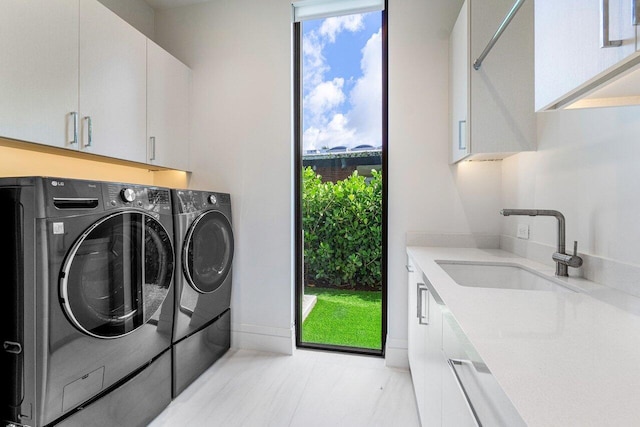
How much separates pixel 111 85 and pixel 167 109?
48 centimetres

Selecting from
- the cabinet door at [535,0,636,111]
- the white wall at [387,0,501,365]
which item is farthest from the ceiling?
the cabinet door at [535,0,636,111]

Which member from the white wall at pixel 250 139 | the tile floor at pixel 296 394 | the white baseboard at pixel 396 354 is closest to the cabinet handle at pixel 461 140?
the white wall at pixel 250 139

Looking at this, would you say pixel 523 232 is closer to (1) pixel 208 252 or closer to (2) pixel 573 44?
(2) pixel 573 44

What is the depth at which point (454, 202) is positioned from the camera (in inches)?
80.4

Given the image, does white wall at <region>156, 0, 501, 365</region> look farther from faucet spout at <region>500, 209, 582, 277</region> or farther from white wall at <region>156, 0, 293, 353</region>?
faucet spout at <region>500, 209, 582, 277</region>

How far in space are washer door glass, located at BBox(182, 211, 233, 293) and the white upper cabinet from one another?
67.8 inches

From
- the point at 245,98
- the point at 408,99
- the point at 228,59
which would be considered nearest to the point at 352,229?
the point at 408,99

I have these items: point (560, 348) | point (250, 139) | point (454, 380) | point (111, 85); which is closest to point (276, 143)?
point (250, 139)

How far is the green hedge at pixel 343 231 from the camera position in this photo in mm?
2285

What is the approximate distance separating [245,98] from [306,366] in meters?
2.14

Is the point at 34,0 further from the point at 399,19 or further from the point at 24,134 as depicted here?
the point at 399,19

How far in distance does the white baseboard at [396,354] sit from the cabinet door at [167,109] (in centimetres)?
215

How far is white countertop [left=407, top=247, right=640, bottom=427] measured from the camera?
15.8 inches

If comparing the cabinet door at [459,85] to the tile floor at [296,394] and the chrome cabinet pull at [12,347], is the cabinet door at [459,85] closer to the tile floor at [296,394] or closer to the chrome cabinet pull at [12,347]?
the tile floor at [296,394]
